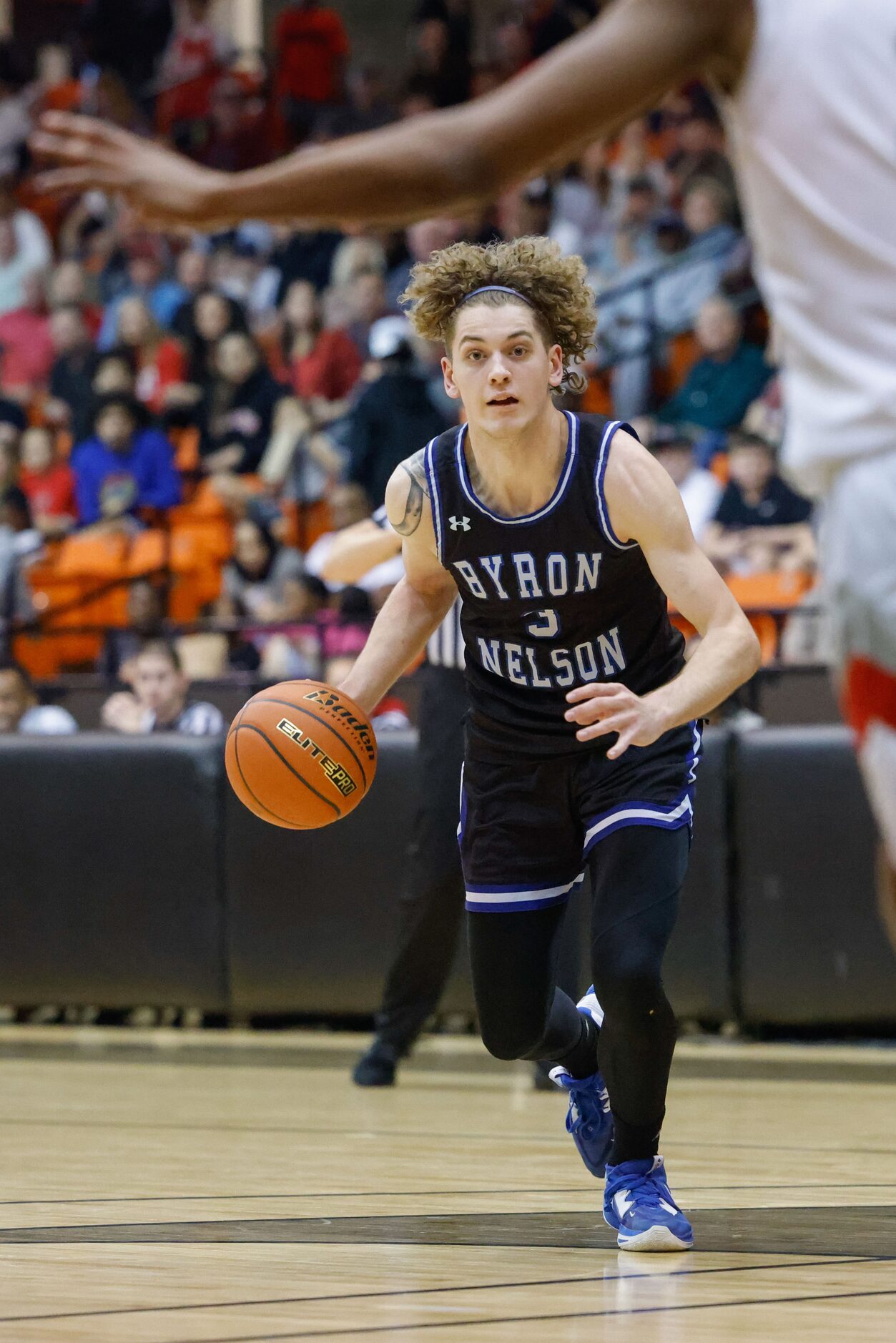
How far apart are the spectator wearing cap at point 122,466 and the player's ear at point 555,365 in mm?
8697

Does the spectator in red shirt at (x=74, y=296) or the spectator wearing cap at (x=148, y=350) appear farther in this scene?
the spectator in red shirt at (x=74, y=296)

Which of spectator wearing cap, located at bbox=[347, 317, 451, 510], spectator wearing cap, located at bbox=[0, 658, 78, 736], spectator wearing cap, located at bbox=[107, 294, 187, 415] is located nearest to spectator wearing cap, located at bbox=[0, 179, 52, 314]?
spectator wearing cap, located at bbox=[107, 294, 187, 415]

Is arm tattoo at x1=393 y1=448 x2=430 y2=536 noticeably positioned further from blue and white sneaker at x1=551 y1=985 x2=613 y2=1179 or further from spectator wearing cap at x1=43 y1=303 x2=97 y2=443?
spectator wearing cap at x1=43 y1=303 x2=97 y2=443

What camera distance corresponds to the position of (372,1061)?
Result: 7117mm

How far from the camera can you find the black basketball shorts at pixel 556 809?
417 centimetres

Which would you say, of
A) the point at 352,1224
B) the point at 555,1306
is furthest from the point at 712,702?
the point at 352,1224

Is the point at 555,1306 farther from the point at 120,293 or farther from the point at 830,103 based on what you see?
the point at 120,293

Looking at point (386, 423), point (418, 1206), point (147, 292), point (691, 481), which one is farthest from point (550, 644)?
point (147, 292)

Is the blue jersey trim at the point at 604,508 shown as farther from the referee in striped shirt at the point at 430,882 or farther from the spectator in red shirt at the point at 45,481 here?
the spectator in red shirt at the point at 45,481

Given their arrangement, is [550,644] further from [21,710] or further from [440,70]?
[440,70]

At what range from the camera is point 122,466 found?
1303 centimetres

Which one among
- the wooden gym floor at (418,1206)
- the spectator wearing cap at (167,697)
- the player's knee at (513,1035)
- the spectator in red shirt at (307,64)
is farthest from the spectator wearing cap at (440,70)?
the player's knee at (513,1035)

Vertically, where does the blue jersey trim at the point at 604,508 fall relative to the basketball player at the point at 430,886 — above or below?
above

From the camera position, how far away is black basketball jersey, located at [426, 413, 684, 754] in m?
4.15
